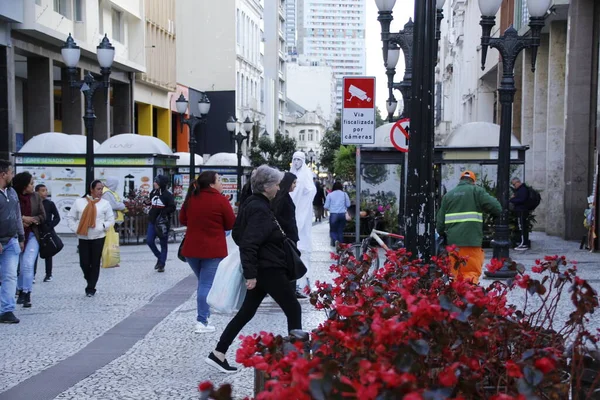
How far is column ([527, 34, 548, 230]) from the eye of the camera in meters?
29.8

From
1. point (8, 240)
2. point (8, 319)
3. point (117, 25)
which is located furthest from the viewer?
point (117, 25)

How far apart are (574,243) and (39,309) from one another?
1569 cm

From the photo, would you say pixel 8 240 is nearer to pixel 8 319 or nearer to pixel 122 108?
pixel 8 319

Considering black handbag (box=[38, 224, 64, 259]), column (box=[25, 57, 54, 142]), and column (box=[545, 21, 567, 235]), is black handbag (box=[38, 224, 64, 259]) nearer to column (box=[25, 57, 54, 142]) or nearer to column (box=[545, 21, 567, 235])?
column (box=[545, 21, 567, 235])

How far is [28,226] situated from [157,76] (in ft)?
124

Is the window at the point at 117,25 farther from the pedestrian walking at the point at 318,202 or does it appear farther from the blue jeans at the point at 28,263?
the blue jeans at the point at 28,263

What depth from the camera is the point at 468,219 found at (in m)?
10.3

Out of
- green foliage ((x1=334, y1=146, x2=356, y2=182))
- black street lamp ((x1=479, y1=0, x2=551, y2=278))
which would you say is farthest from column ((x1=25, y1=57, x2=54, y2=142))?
black street lamp ((x1=479, y1=0, x2=551, y2=278))

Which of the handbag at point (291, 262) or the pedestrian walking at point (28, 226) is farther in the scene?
the pedestrian walking at point (28, 226)

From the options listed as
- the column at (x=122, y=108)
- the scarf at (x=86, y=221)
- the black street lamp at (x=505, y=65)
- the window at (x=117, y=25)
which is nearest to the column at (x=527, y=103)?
the black street lamp at (x=505, y=65)

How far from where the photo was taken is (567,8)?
24828mm

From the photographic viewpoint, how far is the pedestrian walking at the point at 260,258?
22.8 feet

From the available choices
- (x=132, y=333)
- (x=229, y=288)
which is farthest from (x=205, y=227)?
(x=229, y=288)

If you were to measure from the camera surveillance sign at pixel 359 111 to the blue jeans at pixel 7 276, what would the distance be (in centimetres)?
457
